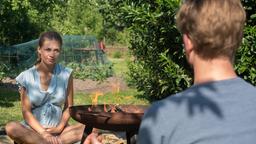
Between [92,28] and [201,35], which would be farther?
[92,28]

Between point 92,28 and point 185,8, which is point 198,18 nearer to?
point 185,8

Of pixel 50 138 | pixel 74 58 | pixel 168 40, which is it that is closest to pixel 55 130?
pixel 50 138

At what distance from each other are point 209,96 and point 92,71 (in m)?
15.2

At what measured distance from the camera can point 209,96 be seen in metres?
1.93

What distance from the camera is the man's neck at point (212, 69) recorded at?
198cm

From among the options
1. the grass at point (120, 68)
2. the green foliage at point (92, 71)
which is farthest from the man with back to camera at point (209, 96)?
the grass at point (120, 68)

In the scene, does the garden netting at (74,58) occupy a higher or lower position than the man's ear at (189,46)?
lower

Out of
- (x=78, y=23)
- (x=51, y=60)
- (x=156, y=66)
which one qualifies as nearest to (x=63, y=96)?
(x=51, y=60)

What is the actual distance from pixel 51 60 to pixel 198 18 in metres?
3.44

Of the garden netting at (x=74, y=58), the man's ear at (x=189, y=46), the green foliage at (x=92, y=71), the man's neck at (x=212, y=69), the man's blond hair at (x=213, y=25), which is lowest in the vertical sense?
the green foliage at (x=92, y=71)

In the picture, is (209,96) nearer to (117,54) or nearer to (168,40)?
(168,40)

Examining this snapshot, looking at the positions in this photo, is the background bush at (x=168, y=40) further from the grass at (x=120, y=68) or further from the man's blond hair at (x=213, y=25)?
the grass at (x=120, y=68)

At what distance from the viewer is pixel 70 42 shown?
18812 mm

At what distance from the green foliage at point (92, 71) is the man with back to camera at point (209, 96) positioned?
14.3 metres
